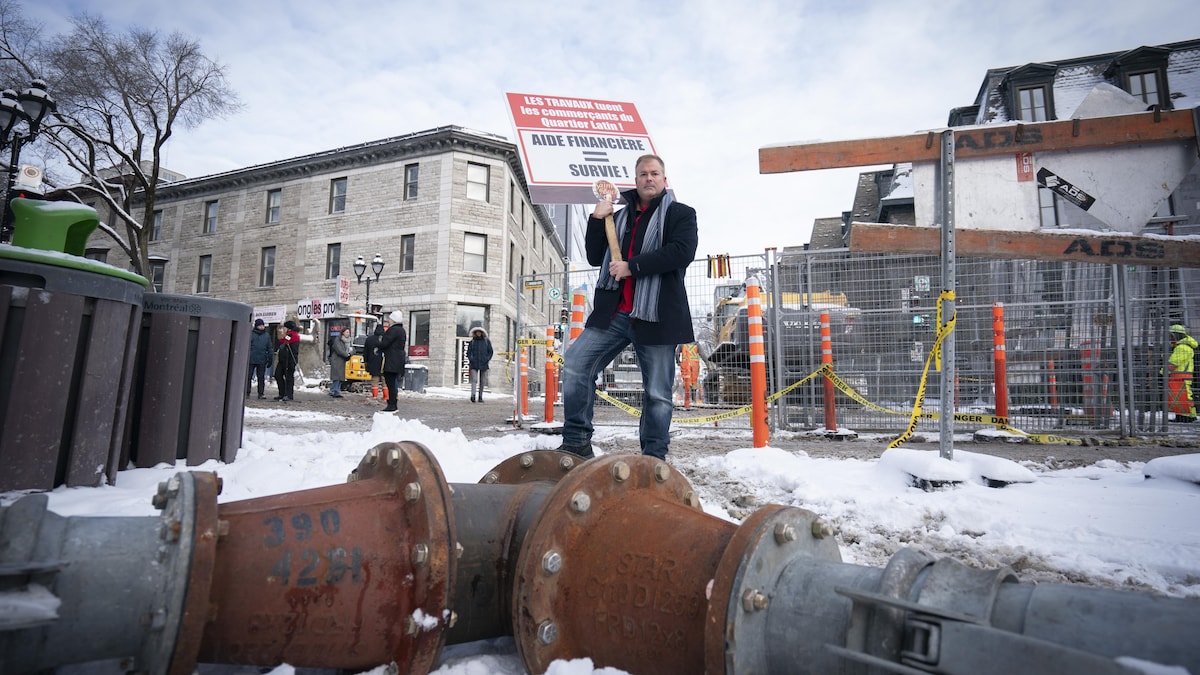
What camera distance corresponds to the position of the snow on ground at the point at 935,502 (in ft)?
7.45

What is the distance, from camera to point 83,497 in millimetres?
2484

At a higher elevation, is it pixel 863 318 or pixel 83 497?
pixel 863 318

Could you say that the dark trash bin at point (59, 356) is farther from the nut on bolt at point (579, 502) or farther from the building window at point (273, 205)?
the building window at point (273, 205)

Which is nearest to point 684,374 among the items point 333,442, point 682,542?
point 333,442

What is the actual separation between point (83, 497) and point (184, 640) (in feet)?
6.61

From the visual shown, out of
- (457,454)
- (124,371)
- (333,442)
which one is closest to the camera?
(124,371)

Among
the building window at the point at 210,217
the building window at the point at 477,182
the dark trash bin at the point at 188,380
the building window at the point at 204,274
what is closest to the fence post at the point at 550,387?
the dark trash bin at the point at 188,380

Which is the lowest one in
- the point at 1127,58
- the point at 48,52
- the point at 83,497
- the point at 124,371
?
the point at 83,497

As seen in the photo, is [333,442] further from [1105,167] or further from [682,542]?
[1105,167]

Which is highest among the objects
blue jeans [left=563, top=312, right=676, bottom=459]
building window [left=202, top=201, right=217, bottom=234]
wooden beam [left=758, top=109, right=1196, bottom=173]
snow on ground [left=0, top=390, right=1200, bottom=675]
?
building window [left=202, top=201, right=217, bottom=234]

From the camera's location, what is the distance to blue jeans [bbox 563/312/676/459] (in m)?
3.15

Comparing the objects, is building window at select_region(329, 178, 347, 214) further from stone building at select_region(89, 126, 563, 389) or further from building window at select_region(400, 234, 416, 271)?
building window at select_region(400, 234, 416, 271)

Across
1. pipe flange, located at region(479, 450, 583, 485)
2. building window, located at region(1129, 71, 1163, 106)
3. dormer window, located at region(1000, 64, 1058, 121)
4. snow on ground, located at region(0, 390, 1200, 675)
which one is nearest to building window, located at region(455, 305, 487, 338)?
snow on ground, located at region(0, 390, 1200, 675)

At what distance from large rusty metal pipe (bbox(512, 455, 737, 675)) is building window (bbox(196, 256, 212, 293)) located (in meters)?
34.3
